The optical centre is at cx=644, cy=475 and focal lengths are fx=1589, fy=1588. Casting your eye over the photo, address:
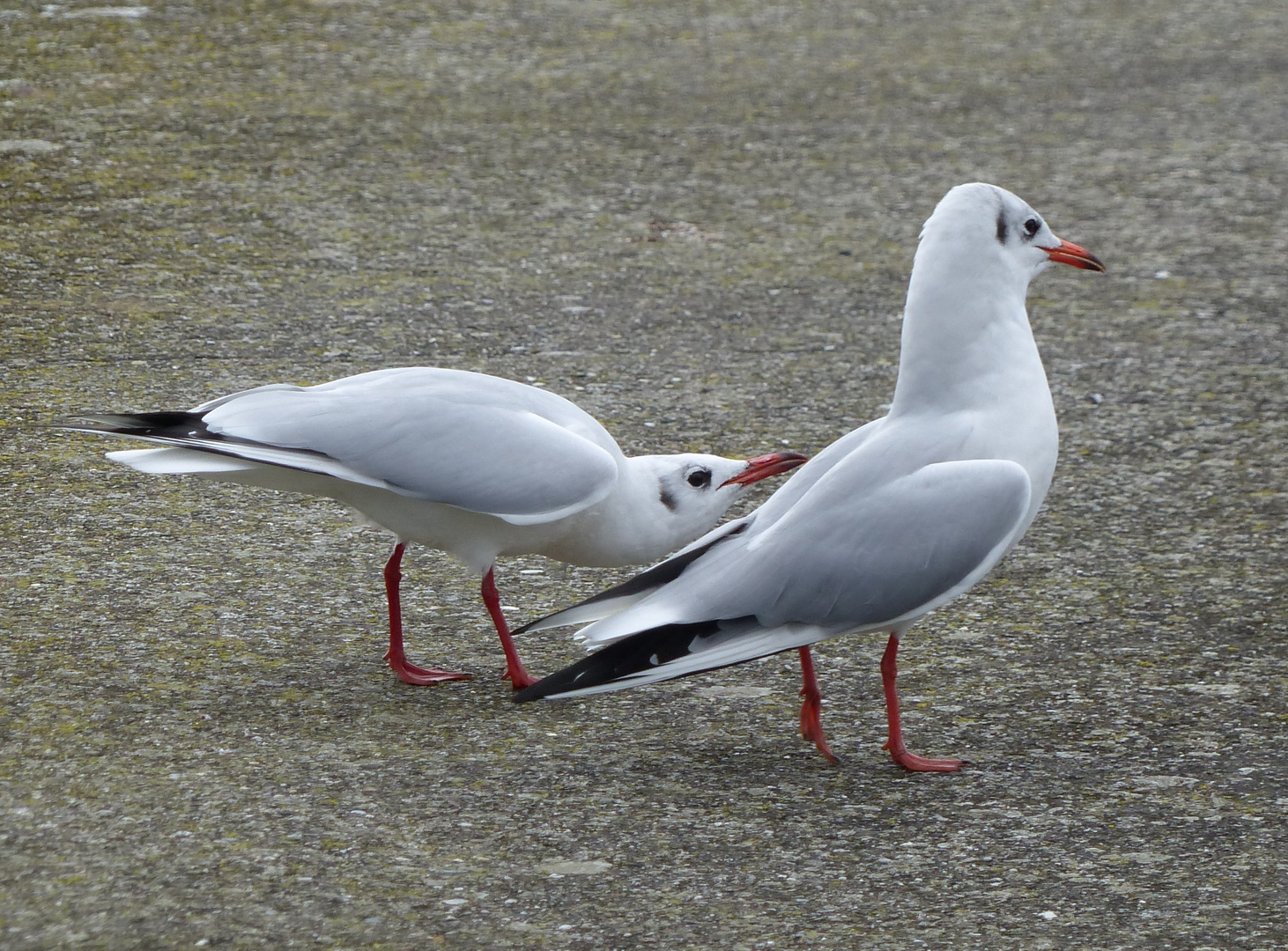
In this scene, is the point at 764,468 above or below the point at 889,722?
above

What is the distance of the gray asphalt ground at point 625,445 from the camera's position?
2.67 m

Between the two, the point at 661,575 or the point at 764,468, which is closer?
the point at 661,575

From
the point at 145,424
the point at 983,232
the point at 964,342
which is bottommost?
the point at 145,424

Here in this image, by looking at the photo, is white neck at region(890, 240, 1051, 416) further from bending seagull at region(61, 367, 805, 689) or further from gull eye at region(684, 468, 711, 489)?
bending seagull at region(61, 367, 805, 689)

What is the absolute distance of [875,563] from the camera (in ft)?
10.1

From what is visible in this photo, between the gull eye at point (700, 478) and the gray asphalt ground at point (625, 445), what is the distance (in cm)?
45

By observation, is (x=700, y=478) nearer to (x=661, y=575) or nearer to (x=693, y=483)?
(x=693, y=483)

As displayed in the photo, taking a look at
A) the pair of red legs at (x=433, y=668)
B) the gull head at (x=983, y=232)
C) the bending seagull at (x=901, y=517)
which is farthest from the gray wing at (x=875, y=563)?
the gull head at (x=983, y=232)

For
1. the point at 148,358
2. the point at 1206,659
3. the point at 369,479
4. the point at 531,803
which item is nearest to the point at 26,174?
the point at 148,358

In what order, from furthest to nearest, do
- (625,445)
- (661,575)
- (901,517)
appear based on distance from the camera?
(625,445), (661,575), (901,517)

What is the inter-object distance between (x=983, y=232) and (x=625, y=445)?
5.26ft

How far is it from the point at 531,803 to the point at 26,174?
4417 mm

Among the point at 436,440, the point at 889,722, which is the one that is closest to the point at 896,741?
the point at 889,722

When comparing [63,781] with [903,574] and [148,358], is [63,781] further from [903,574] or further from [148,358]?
[148,358]
